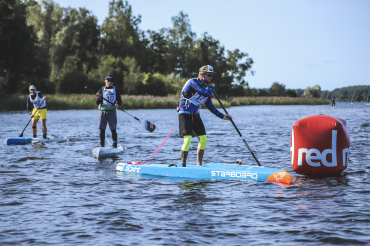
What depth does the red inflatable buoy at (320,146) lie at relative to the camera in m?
8.09

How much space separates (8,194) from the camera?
7414 mm

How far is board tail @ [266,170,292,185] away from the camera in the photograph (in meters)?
8.04

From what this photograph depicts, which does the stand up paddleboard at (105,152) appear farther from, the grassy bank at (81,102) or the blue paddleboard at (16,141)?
the grassy bank at (81,102)

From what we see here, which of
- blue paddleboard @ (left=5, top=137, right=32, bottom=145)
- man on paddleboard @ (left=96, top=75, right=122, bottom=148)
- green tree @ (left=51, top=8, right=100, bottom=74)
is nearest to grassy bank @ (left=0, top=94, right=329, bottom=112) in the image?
blue paddleboard @ (left=5, top=137, right=32, bottom=145)

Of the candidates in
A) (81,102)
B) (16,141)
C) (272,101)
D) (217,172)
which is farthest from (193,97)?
(272,101)

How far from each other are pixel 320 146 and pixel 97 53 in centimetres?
7257

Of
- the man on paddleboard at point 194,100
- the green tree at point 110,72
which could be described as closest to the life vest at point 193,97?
the man on paddleboard at point 194,100

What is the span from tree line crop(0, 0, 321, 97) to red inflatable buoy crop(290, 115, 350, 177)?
138ft

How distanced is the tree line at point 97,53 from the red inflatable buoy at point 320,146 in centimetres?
4192

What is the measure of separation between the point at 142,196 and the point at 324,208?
117 inches

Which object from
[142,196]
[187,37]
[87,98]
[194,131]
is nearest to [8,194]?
[142,196]

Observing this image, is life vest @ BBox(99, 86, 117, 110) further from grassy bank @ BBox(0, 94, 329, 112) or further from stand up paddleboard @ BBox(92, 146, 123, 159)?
grassy bank @ BBox(0, 94, 329, 112)

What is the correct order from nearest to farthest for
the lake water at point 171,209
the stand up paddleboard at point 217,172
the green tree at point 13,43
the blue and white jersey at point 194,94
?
1. the lake water at point 171,209
2. the stand up paddleboard at point 217,172
3. the blue and white jersey at point 194,94
4. the green tree at point 13,43

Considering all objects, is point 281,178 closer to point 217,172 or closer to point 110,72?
point 217,172
